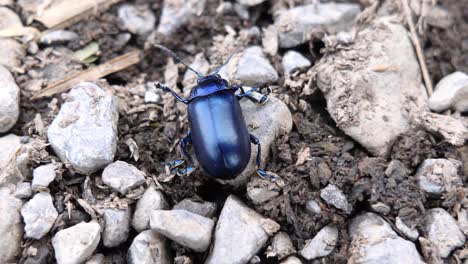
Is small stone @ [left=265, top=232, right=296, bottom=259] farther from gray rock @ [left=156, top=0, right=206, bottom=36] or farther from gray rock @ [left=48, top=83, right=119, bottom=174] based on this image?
gray rock @ [left=156, top=0, right=206, bottom=36]

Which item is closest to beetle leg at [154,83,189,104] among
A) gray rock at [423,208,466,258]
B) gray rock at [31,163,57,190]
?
gray rock at [31,163,57,190]

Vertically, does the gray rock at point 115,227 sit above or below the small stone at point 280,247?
above

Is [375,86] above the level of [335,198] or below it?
above

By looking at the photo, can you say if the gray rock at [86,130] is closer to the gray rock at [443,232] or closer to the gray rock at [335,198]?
the gray rock at [335,198]

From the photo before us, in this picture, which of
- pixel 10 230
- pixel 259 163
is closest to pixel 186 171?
pixel 259 163

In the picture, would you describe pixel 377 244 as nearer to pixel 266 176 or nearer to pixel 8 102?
pixel 266 176

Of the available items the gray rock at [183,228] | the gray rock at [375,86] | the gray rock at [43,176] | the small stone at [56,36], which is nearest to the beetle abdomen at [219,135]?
the gray rock at [183,228]

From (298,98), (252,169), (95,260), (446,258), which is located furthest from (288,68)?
(95,260)
